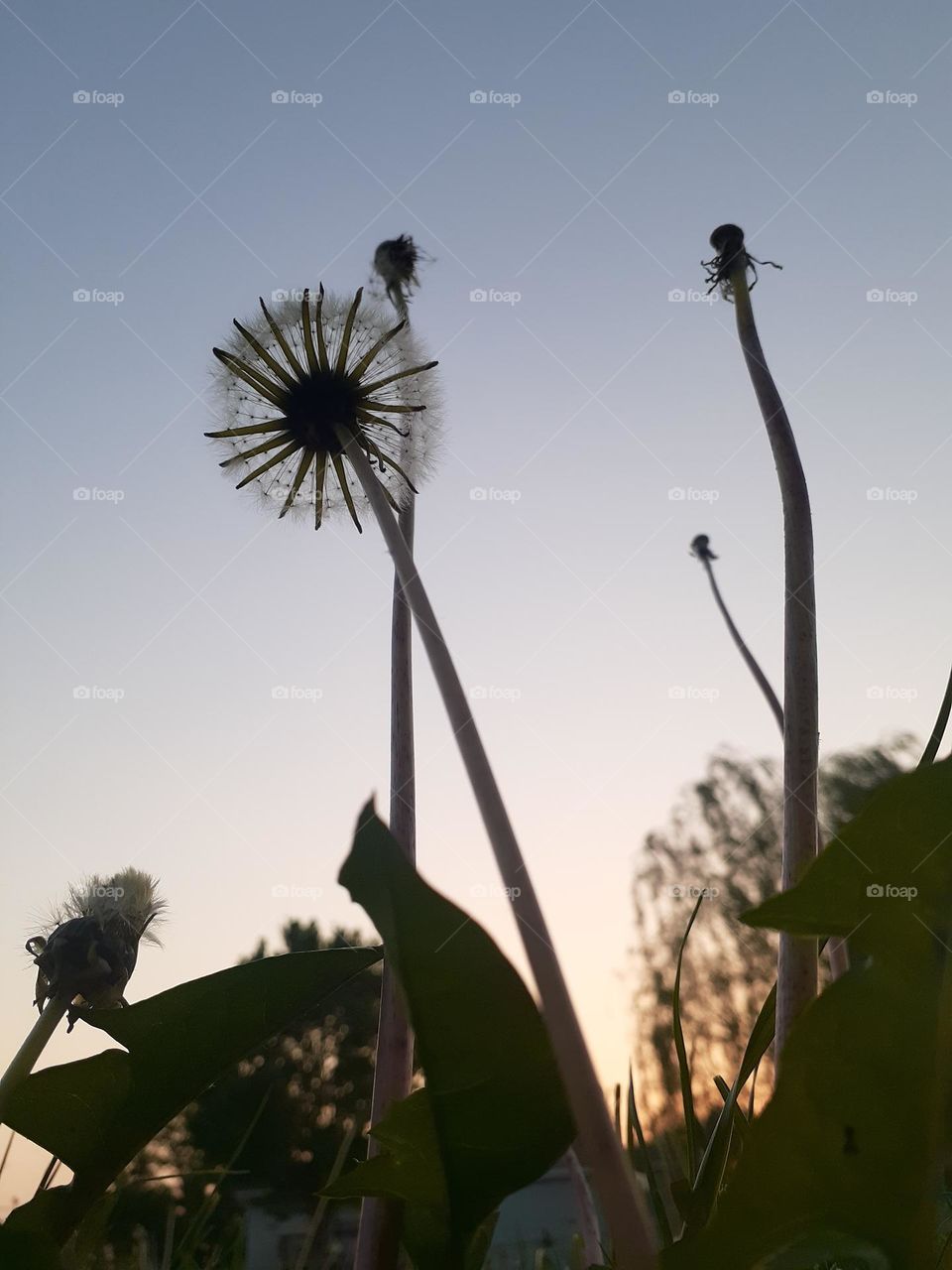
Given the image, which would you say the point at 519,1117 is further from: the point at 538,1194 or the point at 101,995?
the point at 538,1194

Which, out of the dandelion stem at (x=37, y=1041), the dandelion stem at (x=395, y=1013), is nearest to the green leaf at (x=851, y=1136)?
the dandelion stem at (x=395, y=1013)

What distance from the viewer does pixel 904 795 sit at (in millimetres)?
270

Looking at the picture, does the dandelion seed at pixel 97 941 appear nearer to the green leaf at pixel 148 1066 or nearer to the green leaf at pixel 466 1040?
the green leaf at pixel 148 1066

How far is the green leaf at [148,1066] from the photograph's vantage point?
15.6 inches

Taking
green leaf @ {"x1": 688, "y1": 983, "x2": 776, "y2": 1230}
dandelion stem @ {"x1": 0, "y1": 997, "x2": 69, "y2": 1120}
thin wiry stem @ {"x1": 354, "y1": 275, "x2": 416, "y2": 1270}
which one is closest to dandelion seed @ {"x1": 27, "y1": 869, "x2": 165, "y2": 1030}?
dandelion stem @ {"x1": 0, "y1": 997, "x2": 69, "y2": 1120}

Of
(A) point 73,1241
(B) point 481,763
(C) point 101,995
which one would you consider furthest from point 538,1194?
(B) point 481,763

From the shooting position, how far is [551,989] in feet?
1.06

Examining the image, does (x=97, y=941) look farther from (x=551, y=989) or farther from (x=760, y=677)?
(x=760, y=677)

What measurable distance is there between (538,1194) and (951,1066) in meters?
3.53

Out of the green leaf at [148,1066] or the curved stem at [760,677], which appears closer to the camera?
the green leaf at [148,1066]

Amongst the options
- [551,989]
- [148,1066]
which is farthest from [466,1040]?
[148,1066]

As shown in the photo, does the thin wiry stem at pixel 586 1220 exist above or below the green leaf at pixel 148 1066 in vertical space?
below

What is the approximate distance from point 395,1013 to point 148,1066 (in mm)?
232

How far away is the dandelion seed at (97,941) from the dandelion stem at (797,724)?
62cm
